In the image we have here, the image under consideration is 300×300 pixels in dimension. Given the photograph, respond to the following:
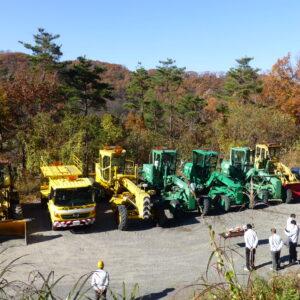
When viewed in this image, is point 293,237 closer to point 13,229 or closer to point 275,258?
point 275,258

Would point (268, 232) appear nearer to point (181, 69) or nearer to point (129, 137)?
point (129, 137)

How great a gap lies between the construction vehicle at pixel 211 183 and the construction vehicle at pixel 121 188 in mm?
2854

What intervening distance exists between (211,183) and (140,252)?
282 inches

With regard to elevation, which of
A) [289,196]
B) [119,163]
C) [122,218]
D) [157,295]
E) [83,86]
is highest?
[83,86]

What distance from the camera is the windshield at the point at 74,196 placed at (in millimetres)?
13852

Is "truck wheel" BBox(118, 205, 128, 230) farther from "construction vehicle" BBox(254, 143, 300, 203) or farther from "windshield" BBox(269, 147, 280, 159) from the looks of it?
"windshield" BBox(269, 147, 280, 159)

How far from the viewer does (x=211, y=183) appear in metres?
18.4

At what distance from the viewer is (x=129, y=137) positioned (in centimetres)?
2850

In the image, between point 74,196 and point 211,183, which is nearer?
point 74,196

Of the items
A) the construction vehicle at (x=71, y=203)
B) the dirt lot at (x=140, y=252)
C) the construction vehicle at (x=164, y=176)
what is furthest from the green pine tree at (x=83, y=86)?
the construction vehicle at (x=71, y=203)

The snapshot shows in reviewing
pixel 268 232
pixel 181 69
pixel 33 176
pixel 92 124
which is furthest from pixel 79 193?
pixel 181 69

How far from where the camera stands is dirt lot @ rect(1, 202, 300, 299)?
10234 millimetres

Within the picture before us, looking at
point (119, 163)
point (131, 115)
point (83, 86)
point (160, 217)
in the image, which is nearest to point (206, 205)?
point (160, 217)

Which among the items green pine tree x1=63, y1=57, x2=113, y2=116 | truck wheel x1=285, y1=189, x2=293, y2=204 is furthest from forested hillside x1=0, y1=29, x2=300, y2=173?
truck wheel x1=285, y1=189, x2=293, y2=204
